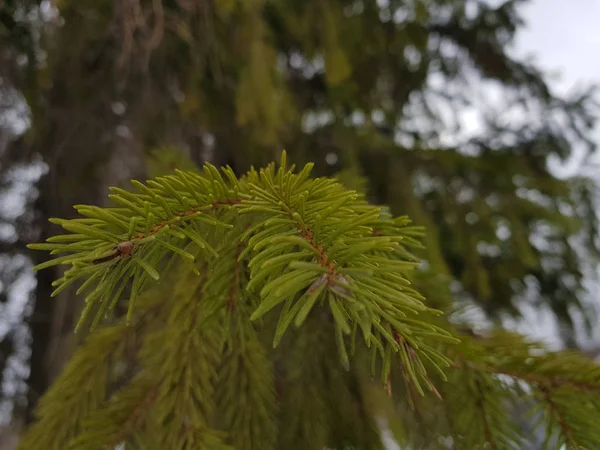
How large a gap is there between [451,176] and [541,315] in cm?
123

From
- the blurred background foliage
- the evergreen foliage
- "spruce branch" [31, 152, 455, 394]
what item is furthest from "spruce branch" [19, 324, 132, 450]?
the blurred background foliage

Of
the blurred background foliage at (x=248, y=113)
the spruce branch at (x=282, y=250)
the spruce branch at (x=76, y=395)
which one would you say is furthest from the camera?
the blurred background foliage at (x=248, y=113)

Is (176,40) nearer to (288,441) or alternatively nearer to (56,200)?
Result: (56,200)

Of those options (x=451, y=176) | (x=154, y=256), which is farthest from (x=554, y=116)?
(x=154, y=256)

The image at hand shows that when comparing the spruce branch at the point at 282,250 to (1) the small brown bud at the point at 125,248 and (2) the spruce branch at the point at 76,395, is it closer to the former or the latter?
(1) the small brown bud at the point at 125,248

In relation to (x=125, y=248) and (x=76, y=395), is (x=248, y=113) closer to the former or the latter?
(x=76, y=395)

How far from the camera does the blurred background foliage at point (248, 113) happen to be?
1291mm

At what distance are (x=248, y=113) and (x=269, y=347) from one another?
0.81 metres

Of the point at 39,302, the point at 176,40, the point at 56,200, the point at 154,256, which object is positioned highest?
the point at 176,40

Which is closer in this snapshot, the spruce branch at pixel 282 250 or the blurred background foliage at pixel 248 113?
the spruce branch at pixel 282 250

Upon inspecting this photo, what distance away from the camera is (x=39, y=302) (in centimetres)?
158

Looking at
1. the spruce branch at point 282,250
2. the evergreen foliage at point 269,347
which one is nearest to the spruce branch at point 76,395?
the evergreen foliage at point 269,347

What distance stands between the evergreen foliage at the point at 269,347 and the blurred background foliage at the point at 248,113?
444 mm

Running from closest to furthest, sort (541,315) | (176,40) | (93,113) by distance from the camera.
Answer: (176,40) < (93,113) < (541,315)
